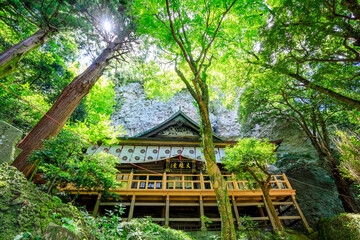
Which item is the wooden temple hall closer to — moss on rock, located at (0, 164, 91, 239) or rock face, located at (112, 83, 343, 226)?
rock face, located at (112, 83, 343, 226)

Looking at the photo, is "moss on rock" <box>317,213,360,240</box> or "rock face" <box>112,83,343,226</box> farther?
"rock face" <box>112,83,343,226</box>

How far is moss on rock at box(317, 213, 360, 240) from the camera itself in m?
5.89

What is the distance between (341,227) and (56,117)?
1199 centimetres

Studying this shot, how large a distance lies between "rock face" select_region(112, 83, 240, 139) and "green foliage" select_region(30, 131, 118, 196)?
46.2 ft

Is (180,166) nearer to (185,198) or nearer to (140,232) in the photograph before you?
(185,198)

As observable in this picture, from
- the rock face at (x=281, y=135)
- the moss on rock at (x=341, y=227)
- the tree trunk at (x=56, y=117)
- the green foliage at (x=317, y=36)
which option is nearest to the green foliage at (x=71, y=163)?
the tree trunk at (x=56, y=117)

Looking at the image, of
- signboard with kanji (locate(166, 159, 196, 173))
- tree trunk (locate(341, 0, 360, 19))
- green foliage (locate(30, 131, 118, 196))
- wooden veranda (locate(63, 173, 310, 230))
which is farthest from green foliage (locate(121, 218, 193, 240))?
signboard with kanji (locate(166, 159, 196, 173))

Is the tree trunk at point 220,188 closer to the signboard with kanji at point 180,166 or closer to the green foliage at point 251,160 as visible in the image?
the green foliage at point 251,160

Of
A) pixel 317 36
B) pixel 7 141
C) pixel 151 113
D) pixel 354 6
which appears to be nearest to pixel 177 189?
pixel 7 141

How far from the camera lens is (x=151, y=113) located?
21656mm

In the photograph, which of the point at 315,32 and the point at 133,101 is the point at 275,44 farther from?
the point at 133,101

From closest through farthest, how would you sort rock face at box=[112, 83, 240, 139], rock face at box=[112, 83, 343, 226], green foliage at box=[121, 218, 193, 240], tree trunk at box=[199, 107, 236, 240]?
green foliage at box=[121, 218, 193, 240], tree trunk at box=[199, 107, 236, 240], rock face at box=[112, 83, 343, 226], rock face at box=[112, 83, 240, 139]

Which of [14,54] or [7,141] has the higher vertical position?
[14,54]

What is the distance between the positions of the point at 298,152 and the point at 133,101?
2022 centimetres
